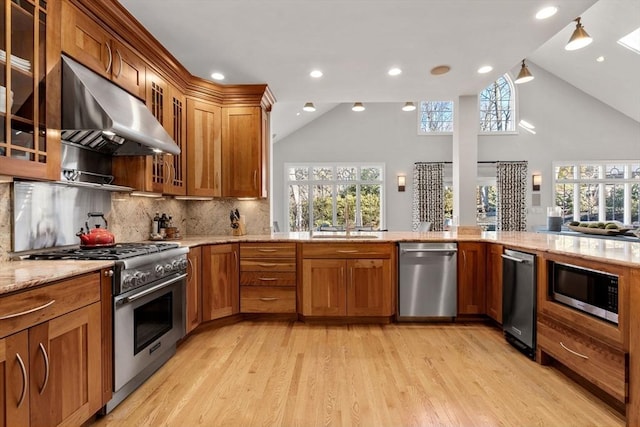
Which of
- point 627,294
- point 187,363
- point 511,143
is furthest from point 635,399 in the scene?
point 511,143

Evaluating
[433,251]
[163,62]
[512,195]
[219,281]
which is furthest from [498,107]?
Answer: [219,281]

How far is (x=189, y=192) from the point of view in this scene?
10.6 ft

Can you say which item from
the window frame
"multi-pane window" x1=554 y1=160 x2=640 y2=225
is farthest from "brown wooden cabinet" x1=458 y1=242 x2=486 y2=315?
"multi-pane window" x1=554 y1=160 x2=640 y2=225

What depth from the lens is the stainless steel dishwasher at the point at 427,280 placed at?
10.5ft

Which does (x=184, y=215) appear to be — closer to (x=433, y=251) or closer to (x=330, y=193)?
(x=433, y=251)

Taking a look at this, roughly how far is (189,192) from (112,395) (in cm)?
192

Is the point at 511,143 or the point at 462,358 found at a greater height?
the point at 511,143

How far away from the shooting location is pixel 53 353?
4.53 feet

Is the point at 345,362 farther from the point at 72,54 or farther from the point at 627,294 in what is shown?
the point at 72,54

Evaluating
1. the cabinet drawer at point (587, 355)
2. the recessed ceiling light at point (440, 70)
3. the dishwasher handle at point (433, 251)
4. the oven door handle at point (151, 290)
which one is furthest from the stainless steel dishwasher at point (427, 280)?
the oven door handle at point (151, 290)

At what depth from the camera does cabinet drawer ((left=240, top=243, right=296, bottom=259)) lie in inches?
128

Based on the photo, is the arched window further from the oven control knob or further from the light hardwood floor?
the oven control knob

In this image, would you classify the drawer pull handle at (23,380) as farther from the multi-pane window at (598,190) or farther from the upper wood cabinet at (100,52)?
the multi-pane window at (598,190)

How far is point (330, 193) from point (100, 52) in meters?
6.69
